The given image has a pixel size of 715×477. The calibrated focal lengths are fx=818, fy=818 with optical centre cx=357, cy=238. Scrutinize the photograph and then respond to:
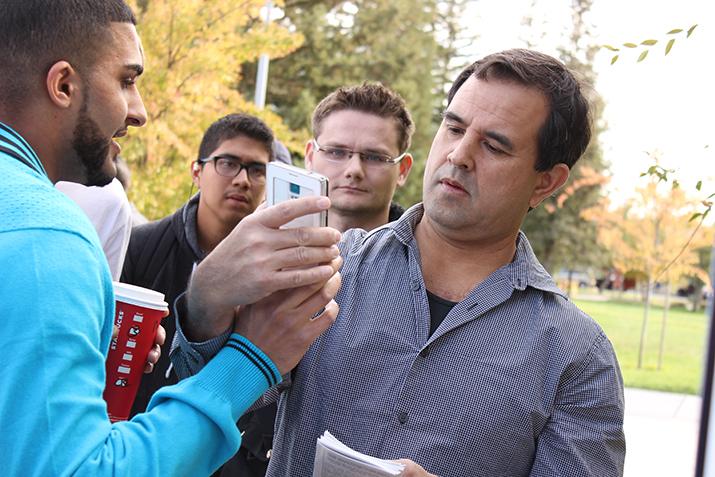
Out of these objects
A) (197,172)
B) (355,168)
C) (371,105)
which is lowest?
(197,172)

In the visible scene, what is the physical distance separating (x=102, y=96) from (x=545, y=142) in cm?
143

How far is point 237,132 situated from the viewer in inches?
191

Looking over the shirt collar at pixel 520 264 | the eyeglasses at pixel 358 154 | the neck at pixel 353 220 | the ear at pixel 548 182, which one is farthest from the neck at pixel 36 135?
the eyeglasses at pixel 358 154

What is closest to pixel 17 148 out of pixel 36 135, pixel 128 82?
pixel 36 135

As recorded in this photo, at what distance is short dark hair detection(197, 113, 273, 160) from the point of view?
485 cm

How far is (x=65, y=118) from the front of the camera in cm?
168

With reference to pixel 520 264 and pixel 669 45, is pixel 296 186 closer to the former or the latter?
pixel 520 264

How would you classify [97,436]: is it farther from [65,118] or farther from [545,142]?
[545,142]

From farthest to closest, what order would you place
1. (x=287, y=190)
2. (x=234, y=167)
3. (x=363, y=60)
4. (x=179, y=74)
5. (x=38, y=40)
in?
(x=363, y=60) < (x=179, y=74) < (x=234, y=167) < (x=287, y=190) < (x=38, y=40)

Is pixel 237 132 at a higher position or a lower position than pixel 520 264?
lower

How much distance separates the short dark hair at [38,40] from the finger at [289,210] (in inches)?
19.4

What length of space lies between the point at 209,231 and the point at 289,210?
290cm

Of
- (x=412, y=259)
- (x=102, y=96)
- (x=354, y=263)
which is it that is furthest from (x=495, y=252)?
(x=102, y=96)

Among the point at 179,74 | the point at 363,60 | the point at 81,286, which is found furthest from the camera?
the point at 363,60
